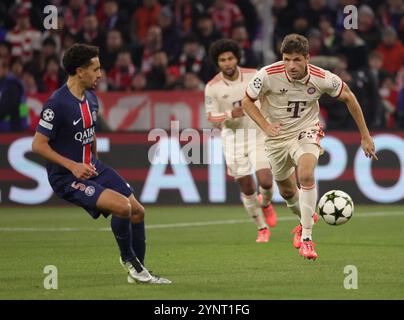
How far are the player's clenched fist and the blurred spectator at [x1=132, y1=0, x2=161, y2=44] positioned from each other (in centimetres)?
1065

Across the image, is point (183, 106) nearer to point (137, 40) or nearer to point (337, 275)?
point (137, 40)

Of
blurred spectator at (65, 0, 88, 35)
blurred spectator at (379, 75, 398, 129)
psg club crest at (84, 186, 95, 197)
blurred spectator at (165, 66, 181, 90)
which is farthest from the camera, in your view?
blurred spectator at (65, 0, 88, 35)

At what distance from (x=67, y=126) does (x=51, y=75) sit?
8.94 m

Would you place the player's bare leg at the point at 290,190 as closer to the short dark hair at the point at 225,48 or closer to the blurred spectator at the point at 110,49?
the short dark hair at the point at 225,48

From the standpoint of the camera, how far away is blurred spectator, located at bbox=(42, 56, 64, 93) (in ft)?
58.9

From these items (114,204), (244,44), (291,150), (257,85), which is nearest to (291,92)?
(257,85)

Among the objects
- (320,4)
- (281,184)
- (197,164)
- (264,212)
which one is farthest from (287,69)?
(320,4)

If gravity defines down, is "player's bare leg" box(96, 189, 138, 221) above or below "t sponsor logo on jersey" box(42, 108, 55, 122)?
below

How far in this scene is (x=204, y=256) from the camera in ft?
37.4

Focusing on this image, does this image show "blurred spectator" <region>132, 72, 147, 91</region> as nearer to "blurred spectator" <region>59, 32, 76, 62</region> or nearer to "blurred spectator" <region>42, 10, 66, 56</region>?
"blurred spectator" <region>59, 32, 76, 62</region>

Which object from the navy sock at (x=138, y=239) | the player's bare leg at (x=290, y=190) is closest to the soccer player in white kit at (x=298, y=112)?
the player's bare leg at (x=290, y=190)

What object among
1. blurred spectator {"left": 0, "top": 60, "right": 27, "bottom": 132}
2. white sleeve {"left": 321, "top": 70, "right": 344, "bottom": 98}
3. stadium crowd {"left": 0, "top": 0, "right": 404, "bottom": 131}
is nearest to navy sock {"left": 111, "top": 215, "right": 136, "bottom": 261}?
white sleeve {"left": 321, "top": 70, "right": 344, "bottom": 98}

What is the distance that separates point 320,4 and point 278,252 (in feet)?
27.4

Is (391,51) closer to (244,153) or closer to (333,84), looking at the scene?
(244,153)
